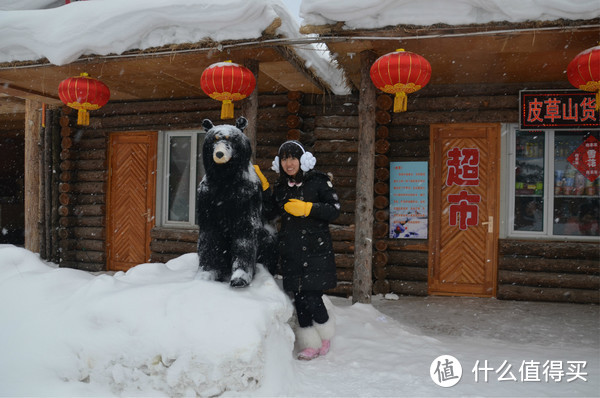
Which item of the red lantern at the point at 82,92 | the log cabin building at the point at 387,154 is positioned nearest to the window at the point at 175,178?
the log cabin building at the point at 387,154

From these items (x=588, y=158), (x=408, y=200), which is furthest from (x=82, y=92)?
(x=588, y=158)

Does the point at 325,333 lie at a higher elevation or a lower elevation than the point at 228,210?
lower

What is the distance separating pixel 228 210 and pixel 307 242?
27.2 inches

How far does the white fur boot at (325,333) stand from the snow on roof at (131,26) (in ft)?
9.50

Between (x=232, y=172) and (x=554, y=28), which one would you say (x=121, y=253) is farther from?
(x=554, y=28)

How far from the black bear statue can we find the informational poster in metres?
3.55

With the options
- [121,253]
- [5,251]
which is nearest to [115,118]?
[121,253]

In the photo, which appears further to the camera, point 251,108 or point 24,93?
point 24,93

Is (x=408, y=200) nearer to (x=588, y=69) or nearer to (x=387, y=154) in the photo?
(x=387, y=154)

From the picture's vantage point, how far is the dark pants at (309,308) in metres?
3.59

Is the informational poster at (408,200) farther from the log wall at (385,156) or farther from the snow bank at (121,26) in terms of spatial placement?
the snow bank at (121,26)

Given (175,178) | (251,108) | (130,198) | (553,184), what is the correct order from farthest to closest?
(130,198)
(175,178)
(553,184)
(251,108)

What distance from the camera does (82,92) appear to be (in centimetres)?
517

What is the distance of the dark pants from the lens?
3594 mm
